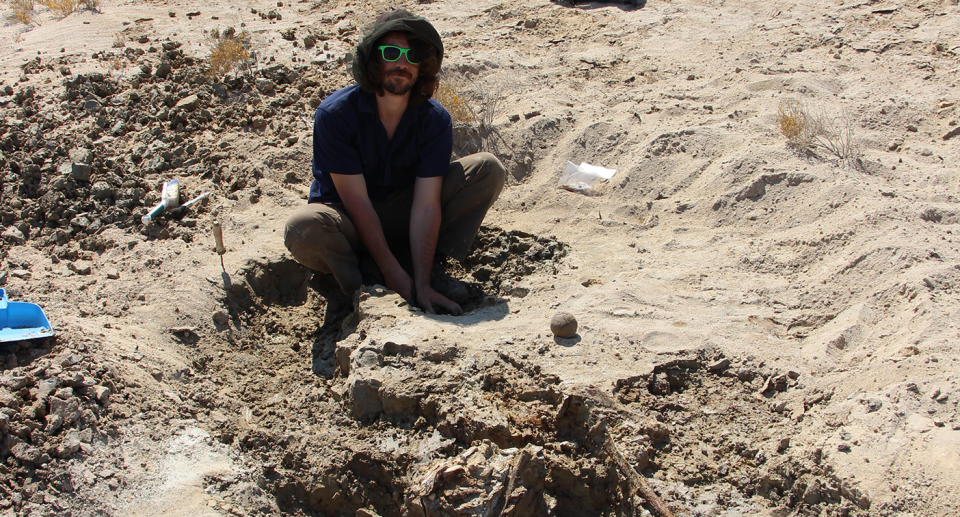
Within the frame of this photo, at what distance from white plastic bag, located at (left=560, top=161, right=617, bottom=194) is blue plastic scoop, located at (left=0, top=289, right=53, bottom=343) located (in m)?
2.69

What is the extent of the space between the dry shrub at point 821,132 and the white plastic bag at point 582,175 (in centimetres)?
100

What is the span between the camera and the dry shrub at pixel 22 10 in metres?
6.10

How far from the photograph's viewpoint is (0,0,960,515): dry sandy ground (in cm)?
222

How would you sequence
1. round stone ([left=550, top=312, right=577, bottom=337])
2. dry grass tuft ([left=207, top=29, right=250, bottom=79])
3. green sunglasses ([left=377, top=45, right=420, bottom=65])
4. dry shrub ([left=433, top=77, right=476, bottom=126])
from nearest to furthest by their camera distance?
round stone ([left=550, top=312, right=577, bottom=337]), green sunglasses ([left=377, top=45, right=420, bottom=65]), dry shrub ([left=433, top=77, right=476, bottom=126]), dry grass tuft ([left=207, top=29, right=250, bottom=79])

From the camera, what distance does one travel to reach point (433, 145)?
3160mm

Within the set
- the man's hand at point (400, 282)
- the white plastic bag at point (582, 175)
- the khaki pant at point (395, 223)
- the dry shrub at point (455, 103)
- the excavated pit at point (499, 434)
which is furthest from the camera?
the dry shrub at point (455, 103)

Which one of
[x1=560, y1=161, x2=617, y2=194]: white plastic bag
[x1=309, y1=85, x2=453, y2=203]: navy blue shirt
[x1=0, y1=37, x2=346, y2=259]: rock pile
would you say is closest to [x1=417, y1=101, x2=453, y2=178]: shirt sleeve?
[x1=309, y1=85, x2=453, y2=203]: navy blue shirt

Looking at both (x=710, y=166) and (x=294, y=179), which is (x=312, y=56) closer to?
(x=294, y=179)

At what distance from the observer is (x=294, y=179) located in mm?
4105

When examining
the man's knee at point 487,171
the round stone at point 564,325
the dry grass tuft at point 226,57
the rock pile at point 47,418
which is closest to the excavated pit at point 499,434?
the round stone at point 564,325

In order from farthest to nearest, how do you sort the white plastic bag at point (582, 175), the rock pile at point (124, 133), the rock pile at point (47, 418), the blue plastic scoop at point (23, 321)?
the white plastic bag at point (582, 175)
the rock pile at point (124, 133)
the blue plastic scoop at point (23, 321)
the rock pile at point (47, 418)

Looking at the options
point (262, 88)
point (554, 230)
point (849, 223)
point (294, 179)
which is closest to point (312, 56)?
point (262, 88)

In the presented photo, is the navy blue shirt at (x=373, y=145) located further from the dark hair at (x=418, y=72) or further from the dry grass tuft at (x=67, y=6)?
the dry grass tuft at (x=67, y=6)

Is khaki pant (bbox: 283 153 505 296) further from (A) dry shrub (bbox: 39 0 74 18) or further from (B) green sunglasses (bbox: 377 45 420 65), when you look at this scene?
(A) dry shrub (bbox: 39 0 74 18)
